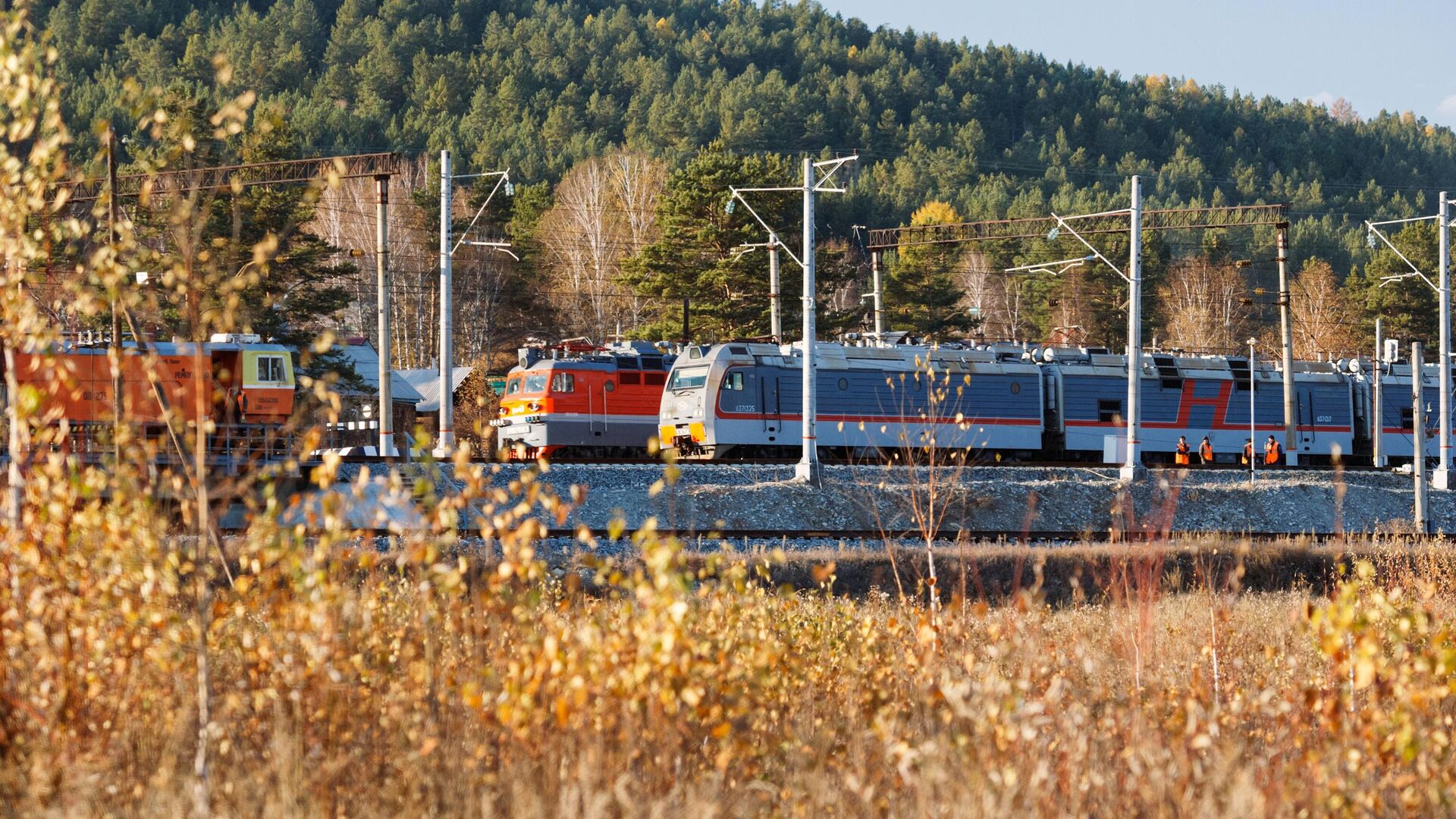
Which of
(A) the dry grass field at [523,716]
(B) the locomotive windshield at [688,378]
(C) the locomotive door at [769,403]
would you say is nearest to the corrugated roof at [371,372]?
(B) the locomotive windshield at [688,378]

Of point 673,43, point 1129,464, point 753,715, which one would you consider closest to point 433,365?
point 1129,464

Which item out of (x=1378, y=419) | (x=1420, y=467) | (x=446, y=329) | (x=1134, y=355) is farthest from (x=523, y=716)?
(x=1378, y=419)

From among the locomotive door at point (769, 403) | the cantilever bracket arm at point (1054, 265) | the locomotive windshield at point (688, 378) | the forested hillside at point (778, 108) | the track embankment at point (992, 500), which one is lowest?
the track embankment at point (992, 500)

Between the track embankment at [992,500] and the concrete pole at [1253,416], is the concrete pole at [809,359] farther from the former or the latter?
the concrete pole at [1253,416]

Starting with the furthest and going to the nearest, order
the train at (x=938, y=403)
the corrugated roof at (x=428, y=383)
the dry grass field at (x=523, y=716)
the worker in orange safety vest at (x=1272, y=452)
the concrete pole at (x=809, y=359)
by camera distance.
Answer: the corrugated roof at (x=428, y=383) < the worker in orange safety vest at (x=1272, y=452) < the train at (x=938, y=403) < the concrete pole at (x=809, y=359) < the dry grass field at (x=523, y=716)

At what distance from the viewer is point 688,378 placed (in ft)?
113

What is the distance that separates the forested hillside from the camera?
10438 cm

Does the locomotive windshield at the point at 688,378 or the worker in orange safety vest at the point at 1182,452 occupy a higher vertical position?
the locomotive windshield at the point at 688,378

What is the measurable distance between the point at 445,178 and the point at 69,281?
962 inches

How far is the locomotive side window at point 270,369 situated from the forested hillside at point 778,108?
4085 cm

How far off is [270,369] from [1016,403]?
1966cm

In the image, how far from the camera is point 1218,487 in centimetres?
3428

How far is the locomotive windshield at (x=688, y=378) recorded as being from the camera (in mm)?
34000

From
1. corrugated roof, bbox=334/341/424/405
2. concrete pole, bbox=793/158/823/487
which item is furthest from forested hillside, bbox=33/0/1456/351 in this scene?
concrete pole, bbox=793/158/823/487
